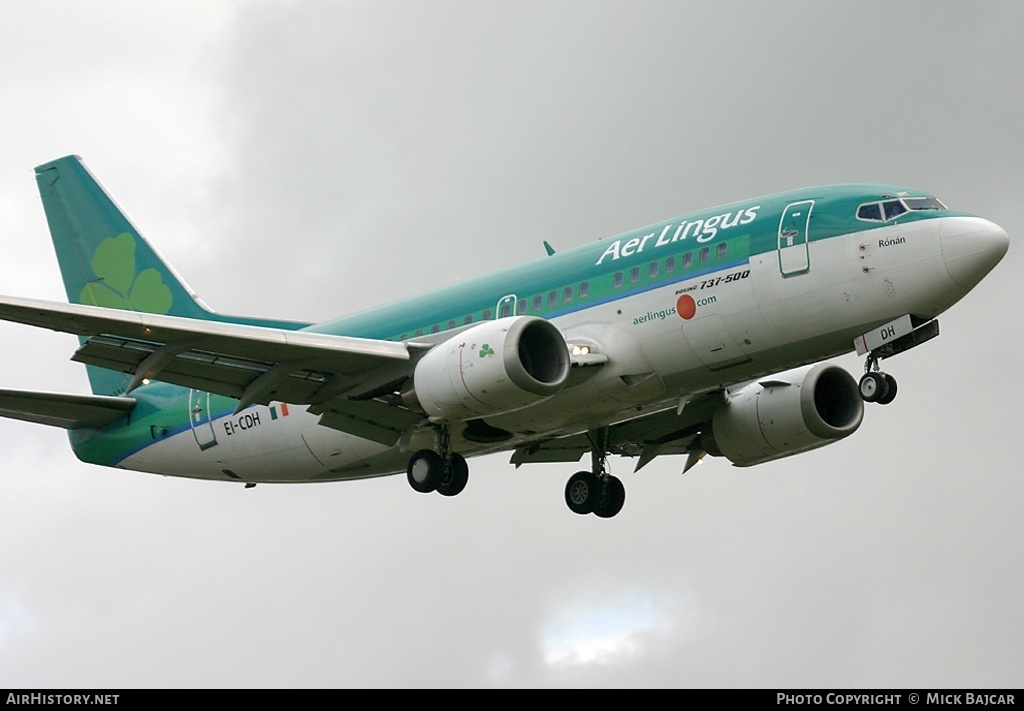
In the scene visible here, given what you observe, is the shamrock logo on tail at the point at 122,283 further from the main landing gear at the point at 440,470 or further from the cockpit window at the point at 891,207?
the cockpit window at the point at 891,207

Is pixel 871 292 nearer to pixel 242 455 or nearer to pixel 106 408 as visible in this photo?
pixel 242 455

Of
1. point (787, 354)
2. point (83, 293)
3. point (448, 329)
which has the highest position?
point (83, 293)

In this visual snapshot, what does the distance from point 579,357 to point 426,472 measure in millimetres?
4225

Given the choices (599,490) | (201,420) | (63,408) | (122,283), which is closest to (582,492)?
(599,490)

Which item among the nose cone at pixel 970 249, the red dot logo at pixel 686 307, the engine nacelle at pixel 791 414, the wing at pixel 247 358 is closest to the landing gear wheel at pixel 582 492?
the engine nacelle at pixel 791 414

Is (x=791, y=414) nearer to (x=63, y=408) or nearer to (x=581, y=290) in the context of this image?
(x=581, y=290)

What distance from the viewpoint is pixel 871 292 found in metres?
29.8

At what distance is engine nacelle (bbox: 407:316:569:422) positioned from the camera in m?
30.6

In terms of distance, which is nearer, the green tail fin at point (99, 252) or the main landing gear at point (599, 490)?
the main landing gear at point (599, 490)

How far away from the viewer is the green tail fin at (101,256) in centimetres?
4188

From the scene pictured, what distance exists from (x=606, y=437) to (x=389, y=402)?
6239 mm

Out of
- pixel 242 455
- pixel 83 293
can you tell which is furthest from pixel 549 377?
pixel 83 293

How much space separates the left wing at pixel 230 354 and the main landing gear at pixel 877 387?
28.6 ft

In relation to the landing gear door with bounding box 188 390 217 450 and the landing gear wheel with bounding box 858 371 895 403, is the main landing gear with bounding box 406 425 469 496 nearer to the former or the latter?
the landing gear door with bounding box 188 390 217 450
